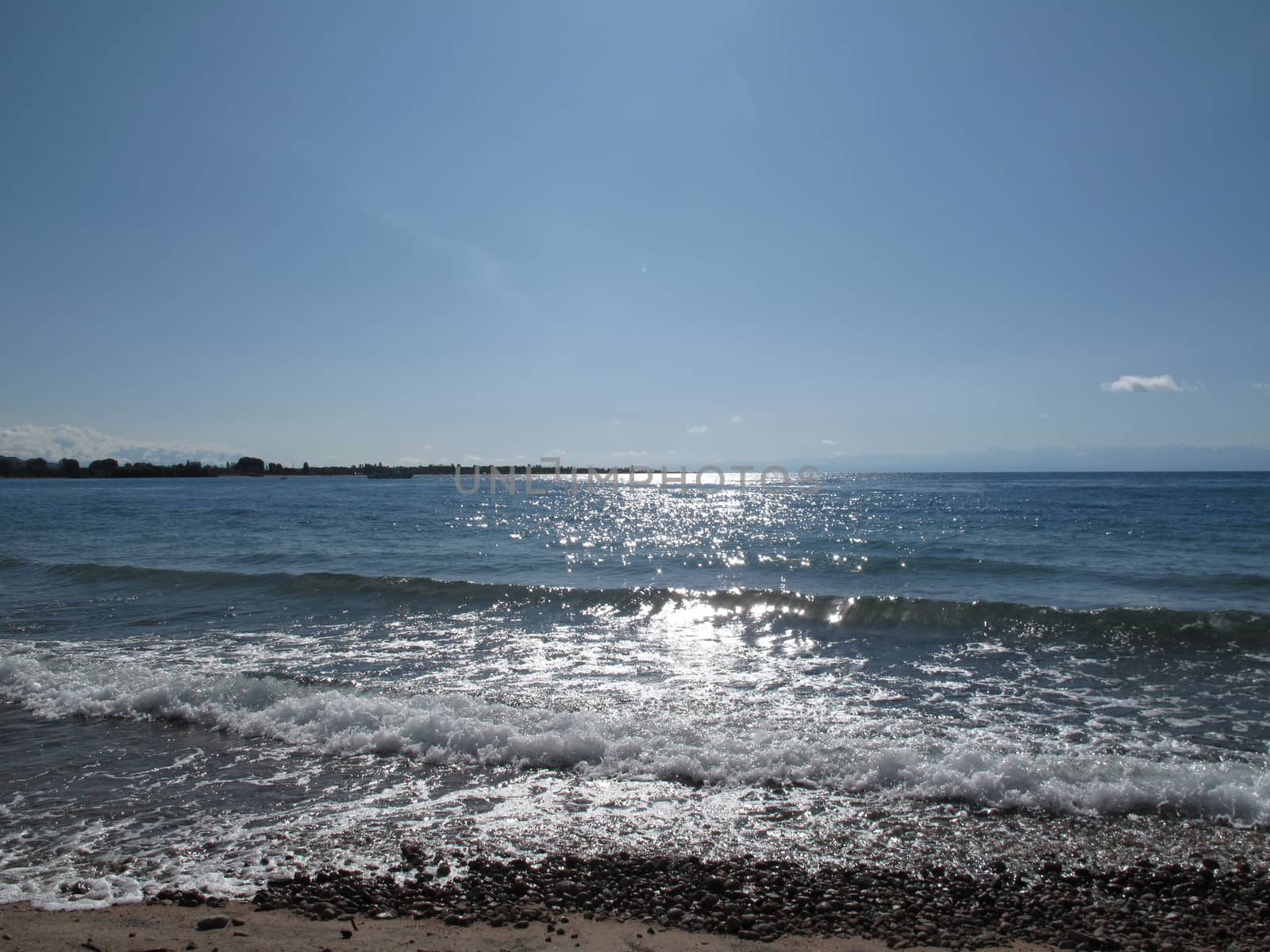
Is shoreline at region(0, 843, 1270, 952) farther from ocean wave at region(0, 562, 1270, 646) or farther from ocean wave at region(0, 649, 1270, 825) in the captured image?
ocean wave at region(0, 562, 1270, 646)

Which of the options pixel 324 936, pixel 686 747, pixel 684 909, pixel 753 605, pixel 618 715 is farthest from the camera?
pixel 753 605

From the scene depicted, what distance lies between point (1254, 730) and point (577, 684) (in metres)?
8.66

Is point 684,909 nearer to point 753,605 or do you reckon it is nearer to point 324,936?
point 324,936

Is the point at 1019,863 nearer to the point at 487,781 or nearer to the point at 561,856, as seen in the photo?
the point at 561,856

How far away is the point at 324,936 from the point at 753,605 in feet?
42.9

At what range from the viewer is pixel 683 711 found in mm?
8953

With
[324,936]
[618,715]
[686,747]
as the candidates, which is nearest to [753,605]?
[618,715]

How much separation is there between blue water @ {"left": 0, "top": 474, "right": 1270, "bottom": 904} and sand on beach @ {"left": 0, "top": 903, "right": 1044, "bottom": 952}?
1.49ft

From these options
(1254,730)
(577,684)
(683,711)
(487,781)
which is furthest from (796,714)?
(1254,730)

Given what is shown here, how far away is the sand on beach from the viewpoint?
419cm

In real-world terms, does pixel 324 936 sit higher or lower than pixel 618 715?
higher

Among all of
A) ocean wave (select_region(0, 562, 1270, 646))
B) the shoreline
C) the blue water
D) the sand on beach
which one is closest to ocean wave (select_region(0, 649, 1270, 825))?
the blue water

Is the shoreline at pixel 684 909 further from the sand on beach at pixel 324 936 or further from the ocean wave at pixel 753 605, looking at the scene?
the ocean wave at pixel 753 605

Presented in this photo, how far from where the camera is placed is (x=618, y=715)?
8727 millimetres
